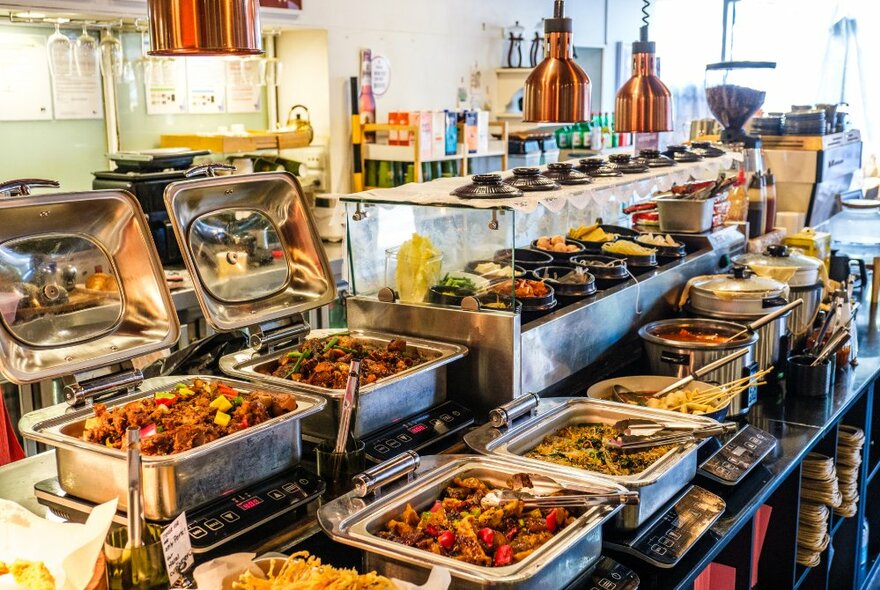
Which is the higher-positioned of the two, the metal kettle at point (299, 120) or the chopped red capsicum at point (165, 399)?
the metal kettle at point (299, 120)

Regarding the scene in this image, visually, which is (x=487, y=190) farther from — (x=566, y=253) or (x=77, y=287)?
(x=77, y=287)

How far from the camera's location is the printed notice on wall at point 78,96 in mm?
5309

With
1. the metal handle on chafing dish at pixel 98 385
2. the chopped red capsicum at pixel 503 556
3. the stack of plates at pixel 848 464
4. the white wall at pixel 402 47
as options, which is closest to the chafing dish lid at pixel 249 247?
the metal handle on chafing dish at pixel 98 385

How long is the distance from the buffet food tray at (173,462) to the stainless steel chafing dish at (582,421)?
0.46 meters

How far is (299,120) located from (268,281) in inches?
149

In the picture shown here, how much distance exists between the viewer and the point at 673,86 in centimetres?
1074

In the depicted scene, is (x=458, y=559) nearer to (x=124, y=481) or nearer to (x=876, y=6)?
(x=124, y=481)

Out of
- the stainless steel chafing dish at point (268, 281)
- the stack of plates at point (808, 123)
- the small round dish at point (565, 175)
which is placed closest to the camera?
the stainless steel chafing dish at point (268, 281)

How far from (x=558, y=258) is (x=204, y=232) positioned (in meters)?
1.42

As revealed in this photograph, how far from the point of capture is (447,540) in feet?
5.92

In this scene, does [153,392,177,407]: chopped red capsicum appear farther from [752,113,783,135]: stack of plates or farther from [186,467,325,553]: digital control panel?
[752,113,783,135]: stack of plates

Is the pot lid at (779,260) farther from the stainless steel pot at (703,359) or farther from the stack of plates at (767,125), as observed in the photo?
the stack of plates at (767,125)

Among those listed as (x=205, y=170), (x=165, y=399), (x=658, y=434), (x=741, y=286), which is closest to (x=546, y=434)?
(x=658, y=434)

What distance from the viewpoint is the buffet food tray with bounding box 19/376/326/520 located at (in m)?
1.83
